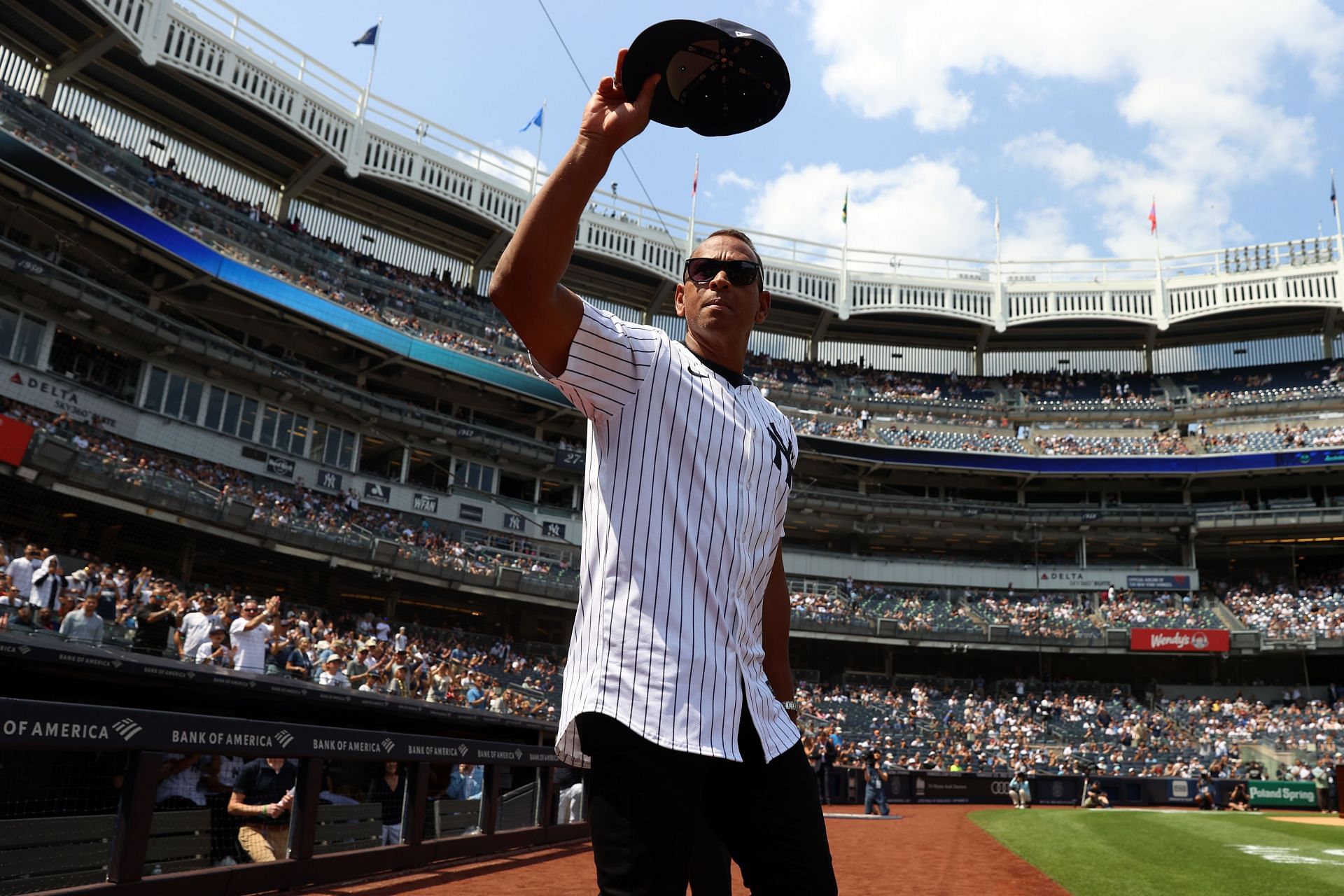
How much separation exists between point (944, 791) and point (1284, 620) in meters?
20.6

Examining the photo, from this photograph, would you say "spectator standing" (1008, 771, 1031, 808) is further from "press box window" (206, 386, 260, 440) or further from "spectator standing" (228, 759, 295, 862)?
"press box window" (206, 386, 260, 440)

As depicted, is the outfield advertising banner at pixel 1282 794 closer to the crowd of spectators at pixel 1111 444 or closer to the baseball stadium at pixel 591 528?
the baseball stadium at pixel 591 528

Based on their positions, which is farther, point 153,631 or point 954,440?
point 954,440

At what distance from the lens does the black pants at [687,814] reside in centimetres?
201

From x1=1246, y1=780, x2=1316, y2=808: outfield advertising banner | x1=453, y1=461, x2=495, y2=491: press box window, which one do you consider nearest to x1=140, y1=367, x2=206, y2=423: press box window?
x1=453, y1=461, x2=495, y2=491: press box window

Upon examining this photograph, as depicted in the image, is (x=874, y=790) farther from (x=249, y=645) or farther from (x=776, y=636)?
(x=776, y=636)

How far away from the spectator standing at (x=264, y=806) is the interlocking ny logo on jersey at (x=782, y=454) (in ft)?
18.0

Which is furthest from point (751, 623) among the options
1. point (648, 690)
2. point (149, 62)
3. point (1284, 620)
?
point (1284, 620)

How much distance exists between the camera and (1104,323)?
5219cm

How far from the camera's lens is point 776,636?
3021mm

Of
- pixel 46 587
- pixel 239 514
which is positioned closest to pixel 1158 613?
pixel 239 514

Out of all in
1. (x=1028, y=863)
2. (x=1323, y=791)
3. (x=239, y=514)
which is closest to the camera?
(x=1028, y=863)

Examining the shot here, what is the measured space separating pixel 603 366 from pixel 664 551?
0.47m

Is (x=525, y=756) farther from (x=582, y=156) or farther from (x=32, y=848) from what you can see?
(x=582, y=156)
